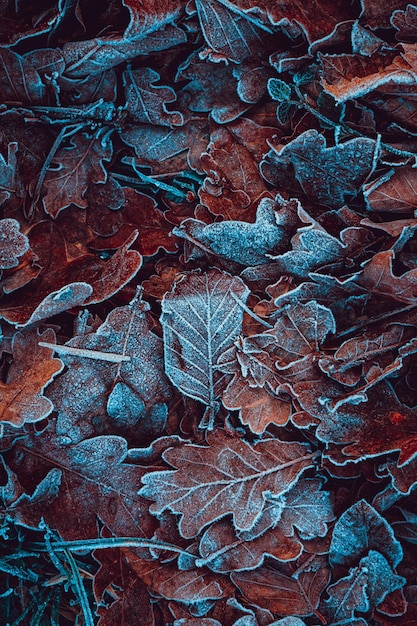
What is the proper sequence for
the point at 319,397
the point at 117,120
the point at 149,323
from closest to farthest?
1. the point at 319,397
2. the point at 149,323
3. the point at 117,120

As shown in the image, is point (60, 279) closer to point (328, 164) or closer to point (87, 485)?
point (87, 485)

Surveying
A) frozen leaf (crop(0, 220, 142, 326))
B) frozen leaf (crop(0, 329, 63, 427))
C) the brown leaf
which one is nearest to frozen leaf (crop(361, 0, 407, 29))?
frozen leaf (crop(0, 220, 142, 326))

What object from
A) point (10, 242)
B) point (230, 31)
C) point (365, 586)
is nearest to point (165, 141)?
point (230, 31)

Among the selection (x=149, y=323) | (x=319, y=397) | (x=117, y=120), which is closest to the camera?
(x=319, y=397)

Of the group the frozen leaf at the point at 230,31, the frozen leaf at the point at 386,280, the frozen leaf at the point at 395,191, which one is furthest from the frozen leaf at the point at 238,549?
the frozen leaf at the point at 230,31

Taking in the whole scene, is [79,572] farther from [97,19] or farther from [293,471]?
[97,19]

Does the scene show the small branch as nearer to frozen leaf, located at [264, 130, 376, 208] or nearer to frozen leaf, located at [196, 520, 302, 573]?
frozen leaf, located at [196, 520, 302, 573]

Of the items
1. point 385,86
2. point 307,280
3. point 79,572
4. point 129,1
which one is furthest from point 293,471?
point 129,1

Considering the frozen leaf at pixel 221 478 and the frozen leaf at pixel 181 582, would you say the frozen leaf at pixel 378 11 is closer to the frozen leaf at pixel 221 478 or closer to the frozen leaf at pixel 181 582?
the frozen leaf at pixel 221 478
